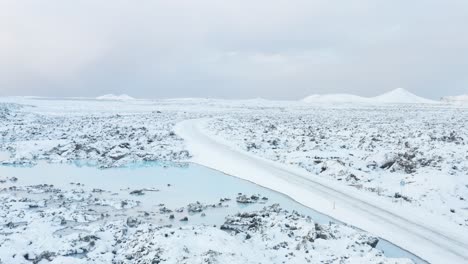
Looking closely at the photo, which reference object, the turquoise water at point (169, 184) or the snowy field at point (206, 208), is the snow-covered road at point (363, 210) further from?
the snowy field at point (206, 208)

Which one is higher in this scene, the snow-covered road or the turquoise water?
the snow-covered road

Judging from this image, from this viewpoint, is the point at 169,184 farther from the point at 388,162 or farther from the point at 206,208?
the point at 388,162

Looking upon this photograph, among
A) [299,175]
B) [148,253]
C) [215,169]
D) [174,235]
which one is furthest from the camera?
[215,169]

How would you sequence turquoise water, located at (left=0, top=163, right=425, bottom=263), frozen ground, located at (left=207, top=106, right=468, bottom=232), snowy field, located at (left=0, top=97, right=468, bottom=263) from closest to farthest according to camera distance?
1. snowy field, located at (left=0, top=97, right=468, bottom=263)
2. turquoise water, located at (left=0, top=163, right=425, bottom=263)
3. frozen ground, located at (left=207, top=106, right=468, bottom=232)

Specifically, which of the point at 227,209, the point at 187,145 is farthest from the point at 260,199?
the point at 187,145

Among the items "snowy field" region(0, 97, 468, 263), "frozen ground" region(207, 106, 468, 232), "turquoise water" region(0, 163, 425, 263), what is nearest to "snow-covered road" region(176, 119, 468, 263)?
"turquoise water" region(0, 163, 425, 263)

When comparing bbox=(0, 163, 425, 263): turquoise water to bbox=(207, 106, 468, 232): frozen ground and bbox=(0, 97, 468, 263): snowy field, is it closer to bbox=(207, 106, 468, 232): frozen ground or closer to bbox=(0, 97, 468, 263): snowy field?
bbox=(0, 97, 468, 263): snowy field

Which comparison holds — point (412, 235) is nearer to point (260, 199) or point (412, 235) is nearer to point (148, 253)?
point (260, 199)
